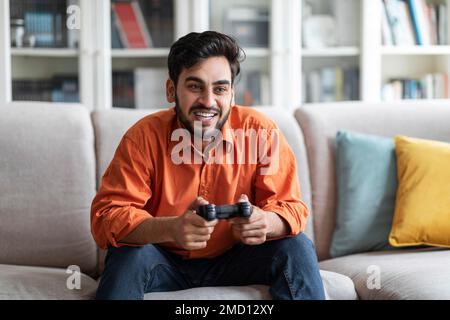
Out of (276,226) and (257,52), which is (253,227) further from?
(257,52)

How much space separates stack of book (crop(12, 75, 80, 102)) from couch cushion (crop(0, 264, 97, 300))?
1.54 meters

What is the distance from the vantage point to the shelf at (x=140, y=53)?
11.2 ft

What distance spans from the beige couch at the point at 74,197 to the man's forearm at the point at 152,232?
0.23 meters

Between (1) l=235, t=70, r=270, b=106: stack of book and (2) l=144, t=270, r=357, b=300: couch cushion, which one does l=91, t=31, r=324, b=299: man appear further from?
(1) l=235, t=70, r=270, b=106: stack of book

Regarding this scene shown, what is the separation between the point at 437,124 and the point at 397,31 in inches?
46.8

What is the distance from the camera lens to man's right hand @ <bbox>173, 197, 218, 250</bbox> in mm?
1636

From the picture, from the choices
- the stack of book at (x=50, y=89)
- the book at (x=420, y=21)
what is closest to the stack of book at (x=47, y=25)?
the stack of book at (x=50, y=89)

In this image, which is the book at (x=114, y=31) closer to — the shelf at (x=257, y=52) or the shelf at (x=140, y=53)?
the shelf at (x=140, y=53)

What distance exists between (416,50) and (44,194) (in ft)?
6.73

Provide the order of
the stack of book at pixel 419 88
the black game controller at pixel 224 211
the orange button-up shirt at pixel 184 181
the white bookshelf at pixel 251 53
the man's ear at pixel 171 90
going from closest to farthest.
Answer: the black game controller at pixel 224 211, the orange button-up shirt at pixel 184 181, the man's ear at pixel 171 90, the white bookshelf at pixel 251 53, the stack of book at pixel 419 88

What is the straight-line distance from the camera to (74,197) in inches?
83.9
